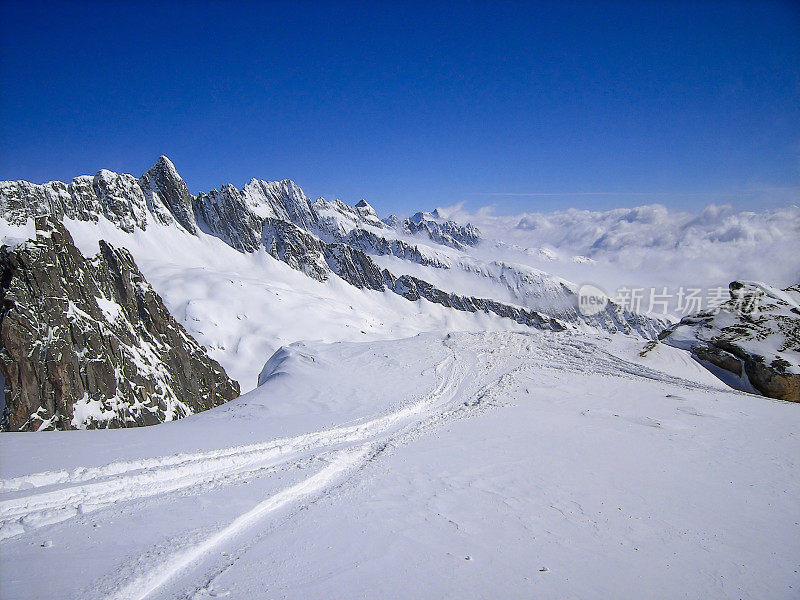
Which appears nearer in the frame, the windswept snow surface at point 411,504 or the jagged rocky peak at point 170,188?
the windswept snow surface at point 411,504

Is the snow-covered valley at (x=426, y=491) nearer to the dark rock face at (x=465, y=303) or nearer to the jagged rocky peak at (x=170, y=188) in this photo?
the jagged rocky peak at (x=170, y=188)

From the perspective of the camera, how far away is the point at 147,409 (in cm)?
2688

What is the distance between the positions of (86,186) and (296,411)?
113498 millimetres

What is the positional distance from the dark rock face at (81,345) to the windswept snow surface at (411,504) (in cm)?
1631

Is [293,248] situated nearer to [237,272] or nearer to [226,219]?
[226,219]

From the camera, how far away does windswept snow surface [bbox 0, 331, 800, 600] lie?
4.63 meters

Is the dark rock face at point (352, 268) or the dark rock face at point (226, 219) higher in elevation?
the dark rock face at point (226, 219)

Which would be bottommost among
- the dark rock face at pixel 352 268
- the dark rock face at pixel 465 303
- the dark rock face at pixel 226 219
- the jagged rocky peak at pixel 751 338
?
the jagged rocky peak at pixel 751 338

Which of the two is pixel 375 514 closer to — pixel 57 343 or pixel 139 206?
pixel 57 343

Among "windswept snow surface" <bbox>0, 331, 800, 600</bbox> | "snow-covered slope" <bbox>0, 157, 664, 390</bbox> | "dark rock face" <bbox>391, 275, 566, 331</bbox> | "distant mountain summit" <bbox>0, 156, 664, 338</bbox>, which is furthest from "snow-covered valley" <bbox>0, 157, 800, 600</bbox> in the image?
"dark rock face" <bbox>391, 275, 566, 331</bbox>

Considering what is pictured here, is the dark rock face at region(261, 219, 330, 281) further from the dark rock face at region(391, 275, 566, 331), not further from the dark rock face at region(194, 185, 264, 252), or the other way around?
the dark rock face at region(391, 275, 566, 331)

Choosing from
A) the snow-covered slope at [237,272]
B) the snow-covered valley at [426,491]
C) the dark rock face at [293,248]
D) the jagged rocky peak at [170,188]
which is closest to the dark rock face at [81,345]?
the snow-covered slope at [237,272]

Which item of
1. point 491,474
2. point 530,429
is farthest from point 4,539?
point 530,429

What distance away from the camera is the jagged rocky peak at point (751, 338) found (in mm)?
18688
